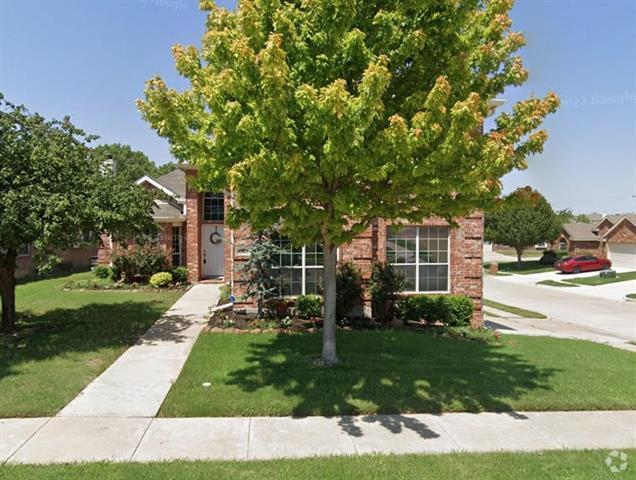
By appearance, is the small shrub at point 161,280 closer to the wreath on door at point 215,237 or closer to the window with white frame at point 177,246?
the window with white frame at point 177,246

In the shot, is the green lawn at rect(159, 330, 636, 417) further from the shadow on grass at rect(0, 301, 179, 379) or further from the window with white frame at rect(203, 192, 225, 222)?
the window with white frame at rect(203, 192, 225, 222)

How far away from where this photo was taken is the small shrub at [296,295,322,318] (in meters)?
12.8

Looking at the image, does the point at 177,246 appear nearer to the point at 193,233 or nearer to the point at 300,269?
the point at 193,233

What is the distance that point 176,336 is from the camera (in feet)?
36.0

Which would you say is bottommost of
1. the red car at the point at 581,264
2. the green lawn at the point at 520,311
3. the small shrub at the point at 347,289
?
the green lawn at the point at 520,311

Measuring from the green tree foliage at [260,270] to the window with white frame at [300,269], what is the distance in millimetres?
590

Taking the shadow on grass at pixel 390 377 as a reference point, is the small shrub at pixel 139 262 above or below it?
above

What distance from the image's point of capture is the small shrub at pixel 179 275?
20.2 m

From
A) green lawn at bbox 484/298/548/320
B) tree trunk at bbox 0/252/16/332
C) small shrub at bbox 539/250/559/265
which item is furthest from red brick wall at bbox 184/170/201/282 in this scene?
small shrub at bbox 539/250/559/265

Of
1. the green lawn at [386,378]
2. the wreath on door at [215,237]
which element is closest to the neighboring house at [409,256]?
the green lawn at [386,378]

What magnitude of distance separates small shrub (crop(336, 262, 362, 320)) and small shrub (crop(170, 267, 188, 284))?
995 cm

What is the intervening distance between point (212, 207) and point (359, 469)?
18.4m

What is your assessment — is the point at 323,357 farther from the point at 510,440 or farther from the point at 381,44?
the point at 381,44

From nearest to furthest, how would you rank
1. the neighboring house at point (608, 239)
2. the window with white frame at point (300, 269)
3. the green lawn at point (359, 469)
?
the green lawn at point (359, 469) → the window with white frame at point (300, 269) → the neighboring house at point (608, 239)
